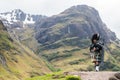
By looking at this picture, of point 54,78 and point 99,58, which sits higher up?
point 99,58

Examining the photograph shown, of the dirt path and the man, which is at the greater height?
the man

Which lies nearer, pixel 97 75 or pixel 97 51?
pixel 97 51

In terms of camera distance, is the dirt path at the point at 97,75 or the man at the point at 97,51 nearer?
the dirt path at the point at 97,75

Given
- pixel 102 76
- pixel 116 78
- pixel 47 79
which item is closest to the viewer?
pixel 116 78

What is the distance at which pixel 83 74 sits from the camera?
26.8 meters

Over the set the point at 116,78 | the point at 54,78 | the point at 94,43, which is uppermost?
the point at 94,43

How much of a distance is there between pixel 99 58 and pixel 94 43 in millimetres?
1183

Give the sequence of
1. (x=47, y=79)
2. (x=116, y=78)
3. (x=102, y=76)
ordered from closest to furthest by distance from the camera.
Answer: (x=116, y=78), (x=102, y=76), (x=47, y=79)

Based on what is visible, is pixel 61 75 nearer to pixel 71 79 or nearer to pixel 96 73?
pixel 96 73

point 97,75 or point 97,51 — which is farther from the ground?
point 97,51

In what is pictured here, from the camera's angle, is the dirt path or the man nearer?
the dirt path

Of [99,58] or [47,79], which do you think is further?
[47,79]

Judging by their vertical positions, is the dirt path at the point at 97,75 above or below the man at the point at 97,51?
below

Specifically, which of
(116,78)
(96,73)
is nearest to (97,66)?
(96,73)
